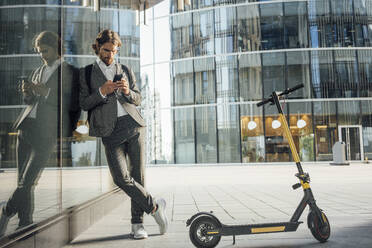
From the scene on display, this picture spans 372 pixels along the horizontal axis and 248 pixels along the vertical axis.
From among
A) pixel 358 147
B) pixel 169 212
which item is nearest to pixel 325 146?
pixel 358 147

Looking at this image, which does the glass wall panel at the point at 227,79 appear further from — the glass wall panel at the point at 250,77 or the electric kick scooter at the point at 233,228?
the electric kick scooter at the point at 233,228

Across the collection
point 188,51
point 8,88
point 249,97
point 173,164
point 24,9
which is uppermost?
point 188,51

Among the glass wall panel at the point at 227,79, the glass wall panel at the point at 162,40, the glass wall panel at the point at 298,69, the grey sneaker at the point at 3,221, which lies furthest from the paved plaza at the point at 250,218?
the glass wall panel at the point at 162,40

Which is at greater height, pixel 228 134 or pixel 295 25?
pixel 295 25

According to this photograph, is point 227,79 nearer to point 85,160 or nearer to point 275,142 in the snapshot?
point 275,142

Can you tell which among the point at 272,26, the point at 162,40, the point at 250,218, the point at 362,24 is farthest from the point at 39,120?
the point at 362,24

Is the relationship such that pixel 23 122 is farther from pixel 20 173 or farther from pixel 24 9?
pixel 24 9

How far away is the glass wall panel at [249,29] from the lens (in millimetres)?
24781

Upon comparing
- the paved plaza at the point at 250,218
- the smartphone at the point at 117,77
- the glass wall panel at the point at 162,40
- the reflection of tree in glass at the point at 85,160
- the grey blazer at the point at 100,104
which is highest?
the glass wall panel at the point at 162,40

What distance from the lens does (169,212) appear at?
5645mm

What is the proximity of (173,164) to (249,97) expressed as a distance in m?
6.73

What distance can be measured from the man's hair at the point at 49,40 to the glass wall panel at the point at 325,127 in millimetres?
22242

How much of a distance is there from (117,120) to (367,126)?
23.8m

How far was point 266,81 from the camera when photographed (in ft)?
79.8
